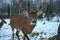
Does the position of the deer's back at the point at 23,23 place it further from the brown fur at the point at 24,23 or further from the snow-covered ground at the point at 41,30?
the snow-covered ground at the point at 41,30

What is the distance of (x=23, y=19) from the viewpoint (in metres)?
3.69

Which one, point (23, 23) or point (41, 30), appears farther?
point (41, 30)

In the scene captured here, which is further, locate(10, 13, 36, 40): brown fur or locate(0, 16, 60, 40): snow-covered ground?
locate(0, 16, 60, 40): snow-covered ground

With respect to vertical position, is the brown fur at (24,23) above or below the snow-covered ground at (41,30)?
above

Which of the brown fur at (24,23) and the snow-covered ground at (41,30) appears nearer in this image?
the brown fur at (24,23)

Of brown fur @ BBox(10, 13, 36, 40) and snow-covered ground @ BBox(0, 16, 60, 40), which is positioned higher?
brown fur @ BBox(10, 13, 36, 40)

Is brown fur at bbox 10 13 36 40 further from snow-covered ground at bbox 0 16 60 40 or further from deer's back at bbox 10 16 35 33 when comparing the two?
snow-covered ground at bbox 0 16 60 40

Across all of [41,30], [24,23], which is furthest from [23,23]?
[41,30]

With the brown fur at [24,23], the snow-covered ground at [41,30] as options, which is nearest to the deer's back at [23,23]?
the brown fur at [24,23]

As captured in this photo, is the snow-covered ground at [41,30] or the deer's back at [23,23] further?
the snow-covered ground at [41,30]

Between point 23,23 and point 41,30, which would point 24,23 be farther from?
point 41,30

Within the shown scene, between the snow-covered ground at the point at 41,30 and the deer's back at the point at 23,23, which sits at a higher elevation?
the deer's back at the point at 23,23

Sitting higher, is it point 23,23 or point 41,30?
point 23,23

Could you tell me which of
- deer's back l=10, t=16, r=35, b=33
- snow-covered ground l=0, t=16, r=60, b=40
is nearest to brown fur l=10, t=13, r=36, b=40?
deer's back l=10, t=16, r=35, b=33
